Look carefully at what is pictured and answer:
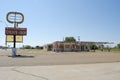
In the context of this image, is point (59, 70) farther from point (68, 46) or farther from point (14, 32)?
point (68, 46)

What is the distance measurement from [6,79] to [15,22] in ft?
130

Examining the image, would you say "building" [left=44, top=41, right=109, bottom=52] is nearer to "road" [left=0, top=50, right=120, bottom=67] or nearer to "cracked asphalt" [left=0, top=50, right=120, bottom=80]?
"road" [left=0, top=50, right=120, bottom=67]

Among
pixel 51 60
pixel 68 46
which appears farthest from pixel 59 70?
pixel 68 46

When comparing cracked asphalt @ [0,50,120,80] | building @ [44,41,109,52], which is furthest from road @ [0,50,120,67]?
building @ [44,41,109,52]

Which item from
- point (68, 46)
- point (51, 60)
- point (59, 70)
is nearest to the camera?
point (59, 70)

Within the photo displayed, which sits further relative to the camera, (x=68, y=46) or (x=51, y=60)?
(x=68, y=46)

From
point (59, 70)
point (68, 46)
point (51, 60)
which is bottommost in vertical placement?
point (59, 70)

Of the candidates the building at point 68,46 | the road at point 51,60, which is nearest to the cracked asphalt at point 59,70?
the road at point 51,60

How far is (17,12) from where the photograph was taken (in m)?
50.9

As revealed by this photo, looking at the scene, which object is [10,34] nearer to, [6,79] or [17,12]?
[17,12]

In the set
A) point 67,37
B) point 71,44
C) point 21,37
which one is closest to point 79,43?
point 71,44

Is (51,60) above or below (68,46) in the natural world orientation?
below

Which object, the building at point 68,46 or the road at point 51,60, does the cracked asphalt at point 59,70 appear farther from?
the building at point 68,46

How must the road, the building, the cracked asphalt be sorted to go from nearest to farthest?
1. the cracked asphalt
2. the road
3. the building
